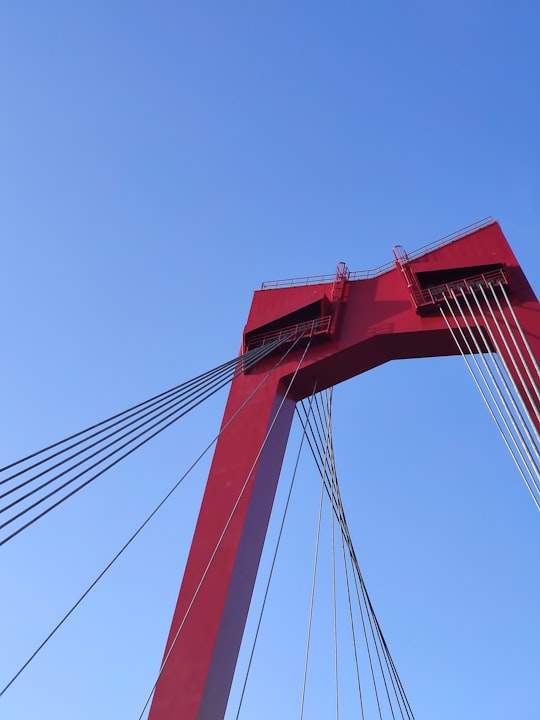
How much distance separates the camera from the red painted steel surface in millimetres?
7590

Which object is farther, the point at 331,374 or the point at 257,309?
the point at 257,309

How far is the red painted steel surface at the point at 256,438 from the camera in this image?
759 centimetres

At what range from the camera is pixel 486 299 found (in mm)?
9359

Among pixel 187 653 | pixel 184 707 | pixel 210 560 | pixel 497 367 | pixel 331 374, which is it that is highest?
pixel 331 374

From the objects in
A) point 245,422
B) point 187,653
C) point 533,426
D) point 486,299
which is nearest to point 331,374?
point 245,422

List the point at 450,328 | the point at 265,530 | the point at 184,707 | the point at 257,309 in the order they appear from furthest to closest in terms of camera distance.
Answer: the point at 257,309, the point at 450,328, the point at 265,530, the point at 184,707

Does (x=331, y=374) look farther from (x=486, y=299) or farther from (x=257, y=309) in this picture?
(x=486, y=299)

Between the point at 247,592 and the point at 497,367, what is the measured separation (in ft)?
14.0

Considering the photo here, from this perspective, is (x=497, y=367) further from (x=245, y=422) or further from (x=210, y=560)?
(x=210, y=560)

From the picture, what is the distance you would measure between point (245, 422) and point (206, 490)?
1.15 meters

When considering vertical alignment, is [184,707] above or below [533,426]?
below

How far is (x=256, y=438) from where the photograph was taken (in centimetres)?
934

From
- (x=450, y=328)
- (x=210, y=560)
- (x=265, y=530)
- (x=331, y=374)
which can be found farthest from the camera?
(x=331, y=374)

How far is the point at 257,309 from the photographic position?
1130cm
